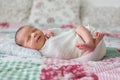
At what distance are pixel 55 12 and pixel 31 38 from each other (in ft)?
4.28

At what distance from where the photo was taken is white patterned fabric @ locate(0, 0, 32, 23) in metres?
2.86

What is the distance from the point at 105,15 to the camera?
2.77 m

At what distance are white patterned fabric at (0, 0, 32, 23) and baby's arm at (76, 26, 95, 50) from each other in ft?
4.62

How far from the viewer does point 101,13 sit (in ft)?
9.18

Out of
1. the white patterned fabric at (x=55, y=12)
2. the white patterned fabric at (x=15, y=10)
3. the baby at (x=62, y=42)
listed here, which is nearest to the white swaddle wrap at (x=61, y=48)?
the baby at (x=62, y=42)

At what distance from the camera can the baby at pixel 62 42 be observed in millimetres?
1467

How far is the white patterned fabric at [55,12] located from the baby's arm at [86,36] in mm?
1194

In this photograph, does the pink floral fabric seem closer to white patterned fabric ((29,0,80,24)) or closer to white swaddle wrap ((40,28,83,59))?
white swaddle wrap ((40,28,83,59))

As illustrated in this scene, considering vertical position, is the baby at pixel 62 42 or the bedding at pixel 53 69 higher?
the baby at pixel 62 42

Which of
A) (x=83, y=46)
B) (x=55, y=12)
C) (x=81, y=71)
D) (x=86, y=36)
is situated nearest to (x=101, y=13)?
(x=55, y=12)

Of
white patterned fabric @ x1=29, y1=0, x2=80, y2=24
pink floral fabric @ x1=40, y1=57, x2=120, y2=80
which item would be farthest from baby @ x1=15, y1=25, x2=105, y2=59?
white patterned fabric @ x1=29, y1=0, x2=80, y2=24

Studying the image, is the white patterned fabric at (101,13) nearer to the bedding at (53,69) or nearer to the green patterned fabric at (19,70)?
the bedding at (53,69)

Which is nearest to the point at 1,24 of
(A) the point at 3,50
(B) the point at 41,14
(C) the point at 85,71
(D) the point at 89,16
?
(B) the point at 41,14

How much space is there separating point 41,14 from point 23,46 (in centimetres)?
127
